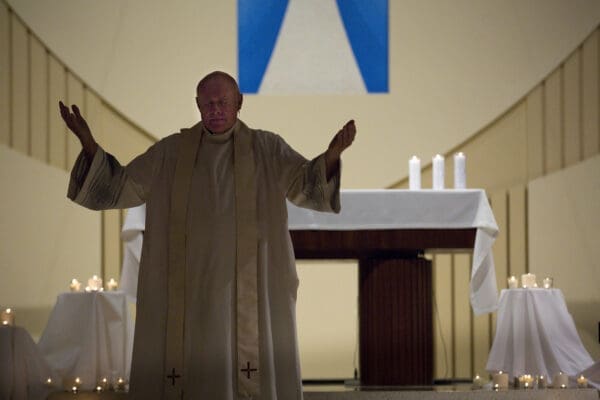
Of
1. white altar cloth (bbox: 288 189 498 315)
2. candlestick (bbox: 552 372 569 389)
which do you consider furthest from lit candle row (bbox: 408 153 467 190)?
candlestick (bbox: 552 372 569 389)

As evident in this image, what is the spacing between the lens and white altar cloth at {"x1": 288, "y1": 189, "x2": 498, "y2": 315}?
211 inches

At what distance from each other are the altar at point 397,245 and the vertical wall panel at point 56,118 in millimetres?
2630

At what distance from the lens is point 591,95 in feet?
24.0

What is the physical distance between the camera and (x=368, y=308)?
17.7 feet

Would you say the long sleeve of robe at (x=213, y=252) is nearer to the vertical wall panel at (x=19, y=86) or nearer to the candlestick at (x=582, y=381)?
the candlestick at (x=582, y=381)

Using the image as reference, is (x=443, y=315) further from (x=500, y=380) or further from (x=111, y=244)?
(x=111, y=244)

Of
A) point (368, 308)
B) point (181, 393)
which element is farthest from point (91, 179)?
point (368, 308)

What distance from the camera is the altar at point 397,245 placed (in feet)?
17.6

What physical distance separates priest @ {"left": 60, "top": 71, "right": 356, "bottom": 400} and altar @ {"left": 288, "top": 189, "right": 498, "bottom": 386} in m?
1.61

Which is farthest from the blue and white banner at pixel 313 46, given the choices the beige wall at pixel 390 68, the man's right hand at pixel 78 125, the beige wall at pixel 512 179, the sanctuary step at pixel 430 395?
the man's right hand at pixel 78 125

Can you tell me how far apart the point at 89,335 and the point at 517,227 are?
3.60 metres

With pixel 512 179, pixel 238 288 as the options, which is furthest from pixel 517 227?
pixel 238 288

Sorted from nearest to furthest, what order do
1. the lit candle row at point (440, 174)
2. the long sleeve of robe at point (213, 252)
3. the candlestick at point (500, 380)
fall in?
the long sleeve of robe at point (213, 252)
the candlestick at point (500, 380)
the lit candle row at point (440, 174)

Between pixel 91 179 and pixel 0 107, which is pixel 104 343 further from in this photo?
pixel 91 179
